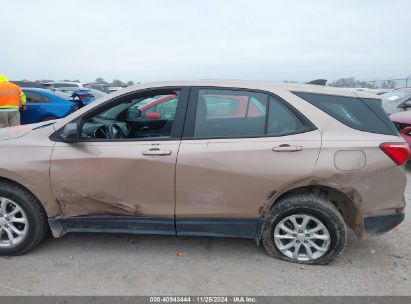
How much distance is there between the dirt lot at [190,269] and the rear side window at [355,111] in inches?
49.7

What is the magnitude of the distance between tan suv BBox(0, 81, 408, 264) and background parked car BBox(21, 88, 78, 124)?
21.3 ft

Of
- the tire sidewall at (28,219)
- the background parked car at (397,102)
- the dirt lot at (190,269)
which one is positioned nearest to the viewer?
the dirt lot at (190,269)

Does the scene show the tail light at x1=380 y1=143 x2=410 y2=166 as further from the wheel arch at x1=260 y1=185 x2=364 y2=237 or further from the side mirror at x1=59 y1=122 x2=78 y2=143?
the side mirror at x1=59 y1=122 x2=78 y2=143

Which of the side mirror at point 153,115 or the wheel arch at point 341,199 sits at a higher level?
the side mirror at point 153,115

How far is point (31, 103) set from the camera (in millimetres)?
9492

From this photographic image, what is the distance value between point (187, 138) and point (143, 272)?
1.25m

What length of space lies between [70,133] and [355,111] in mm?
2582

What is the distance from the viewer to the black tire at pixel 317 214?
3.14 metres

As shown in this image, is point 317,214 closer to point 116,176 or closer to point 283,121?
point 283,121

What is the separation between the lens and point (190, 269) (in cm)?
321

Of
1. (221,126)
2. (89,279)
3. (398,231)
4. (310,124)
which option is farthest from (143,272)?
(398,231)

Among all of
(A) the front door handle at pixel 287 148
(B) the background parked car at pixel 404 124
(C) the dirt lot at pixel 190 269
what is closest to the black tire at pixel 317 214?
(C) the dirt lot at pixel 190 269

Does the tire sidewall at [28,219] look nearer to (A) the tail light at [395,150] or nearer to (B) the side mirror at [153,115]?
(B) the side mirror at [153,115]

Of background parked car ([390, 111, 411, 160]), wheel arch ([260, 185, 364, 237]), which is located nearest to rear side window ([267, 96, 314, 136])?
wheel arch ([260, 185, 364, 237])
